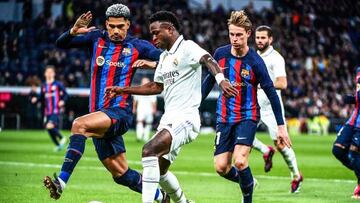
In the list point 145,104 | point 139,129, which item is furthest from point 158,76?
point 145,104

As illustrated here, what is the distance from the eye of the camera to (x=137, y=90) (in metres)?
10.4

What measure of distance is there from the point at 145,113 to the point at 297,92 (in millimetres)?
14998

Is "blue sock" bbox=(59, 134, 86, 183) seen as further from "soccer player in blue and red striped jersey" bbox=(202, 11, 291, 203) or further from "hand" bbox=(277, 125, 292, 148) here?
"hand" bbox=(277, 125, 292, 148)

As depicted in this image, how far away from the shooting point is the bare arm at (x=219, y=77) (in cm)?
916

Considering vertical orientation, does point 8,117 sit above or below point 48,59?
below

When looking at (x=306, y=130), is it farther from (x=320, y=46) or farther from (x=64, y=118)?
(x=64, y=118)

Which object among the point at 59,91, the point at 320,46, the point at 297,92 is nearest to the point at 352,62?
the point at 320,46

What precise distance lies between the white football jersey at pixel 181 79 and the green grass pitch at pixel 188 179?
118 inches

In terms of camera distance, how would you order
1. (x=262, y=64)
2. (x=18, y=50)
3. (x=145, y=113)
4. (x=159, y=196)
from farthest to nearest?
(x=18, y=50) < (x=145, y=113) < (x=262, y=64) < (x=159, y=196)

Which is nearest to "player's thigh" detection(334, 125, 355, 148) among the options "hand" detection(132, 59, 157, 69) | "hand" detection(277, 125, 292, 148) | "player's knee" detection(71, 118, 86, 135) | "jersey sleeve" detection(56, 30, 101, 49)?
"hand" detection(277, 125, 292, 148)

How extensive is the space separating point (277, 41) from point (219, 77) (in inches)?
1557

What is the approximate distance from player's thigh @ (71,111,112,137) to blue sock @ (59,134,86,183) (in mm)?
86

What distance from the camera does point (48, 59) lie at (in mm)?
40406

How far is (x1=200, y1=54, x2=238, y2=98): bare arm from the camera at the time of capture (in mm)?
9164
